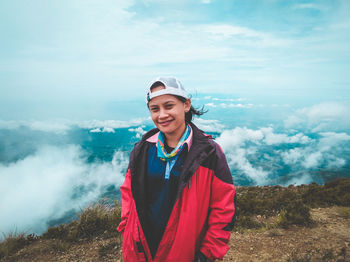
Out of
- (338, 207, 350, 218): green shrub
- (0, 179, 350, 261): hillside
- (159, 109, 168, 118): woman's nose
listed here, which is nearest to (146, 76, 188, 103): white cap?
(159, 109, 168, 118): woman's nose

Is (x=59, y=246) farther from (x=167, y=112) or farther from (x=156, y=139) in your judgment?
(x=167, y=112)

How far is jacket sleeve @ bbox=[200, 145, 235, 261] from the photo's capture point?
5.87 feet

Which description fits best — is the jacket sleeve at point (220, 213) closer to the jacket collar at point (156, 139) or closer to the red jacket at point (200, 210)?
the red jacket at point (200, 210)

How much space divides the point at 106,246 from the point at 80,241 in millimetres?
841

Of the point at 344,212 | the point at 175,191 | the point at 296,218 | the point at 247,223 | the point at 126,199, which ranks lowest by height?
the point at 344,212

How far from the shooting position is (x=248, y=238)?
4.90 metres

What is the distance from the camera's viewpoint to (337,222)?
18.1 feet

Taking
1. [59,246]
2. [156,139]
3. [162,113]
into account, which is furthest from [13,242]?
[162,113]

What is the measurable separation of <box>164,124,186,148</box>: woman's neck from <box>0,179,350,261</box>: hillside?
11.3 ft

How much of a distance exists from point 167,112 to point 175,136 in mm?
285

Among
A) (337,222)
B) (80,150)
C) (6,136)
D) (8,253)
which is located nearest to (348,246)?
(337,222)

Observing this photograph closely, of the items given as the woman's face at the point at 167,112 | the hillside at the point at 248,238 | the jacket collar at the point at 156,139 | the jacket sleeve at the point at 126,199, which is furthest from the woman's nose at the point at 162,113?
the hillside at the point at 248,238

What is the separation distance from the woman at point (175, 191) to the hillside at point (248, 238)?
9.61ft

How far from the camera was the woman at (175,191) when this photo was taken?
5.90 feet
